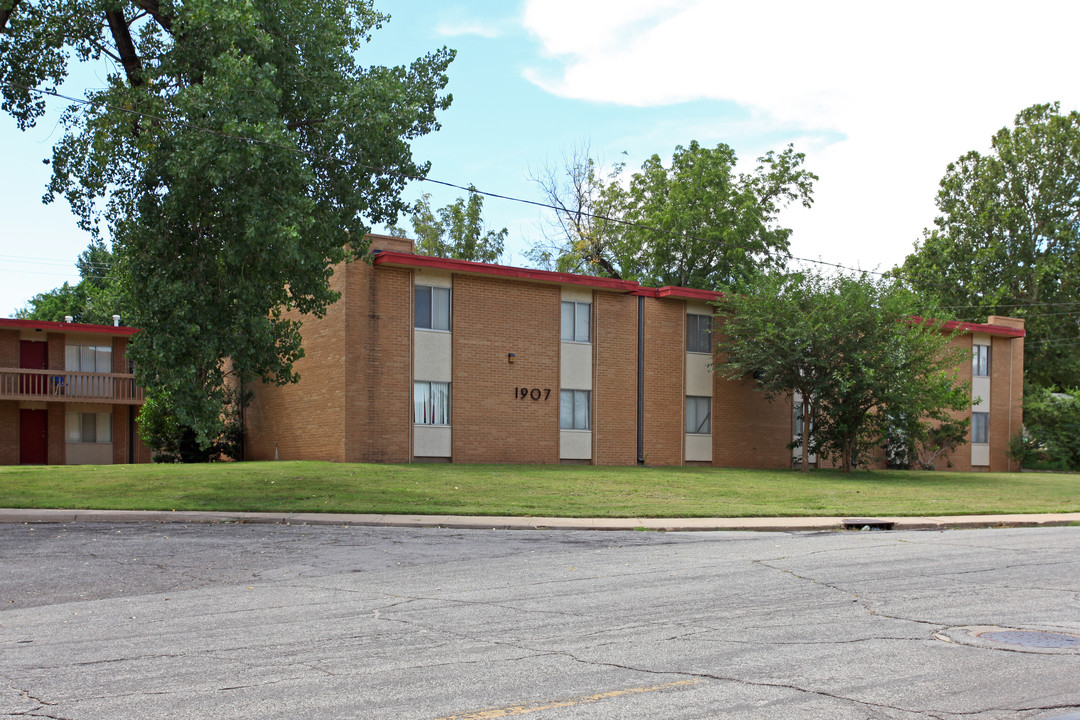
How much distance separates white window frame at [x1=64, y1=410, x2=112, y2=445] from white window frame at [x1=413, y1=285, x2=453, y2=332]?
18.2 meters

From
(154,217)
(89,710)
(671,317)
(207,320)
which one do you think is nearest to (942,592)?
(89,710)

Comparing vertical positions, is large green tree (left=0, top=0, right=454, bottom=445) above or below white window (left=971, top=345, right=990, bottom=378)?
above

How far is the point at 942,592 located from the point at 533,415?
21.5m

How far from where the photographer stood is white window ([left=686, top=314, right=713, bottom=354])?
112 feet

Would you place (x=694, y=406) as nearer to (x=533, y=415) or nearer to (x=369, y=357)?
(x=533, y=415)

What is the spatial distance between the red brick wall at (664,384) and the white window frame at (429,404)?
7537 mm

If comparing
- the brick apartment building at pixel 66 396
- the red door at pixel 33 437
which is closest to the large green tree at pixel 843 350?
the brick apartment building at pixel 66 396

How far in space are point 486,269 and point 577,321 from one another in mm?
4040

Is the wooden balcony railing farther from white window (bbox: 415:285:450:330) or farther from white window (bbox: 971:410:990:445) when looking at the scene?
white window (bbox: 971:410:990:445)

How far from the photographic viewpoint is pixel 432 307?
29.0 m

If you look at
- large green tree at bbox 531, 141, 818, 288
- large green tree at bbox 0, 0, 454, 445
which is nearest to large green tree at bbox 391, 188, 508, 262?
large green tree at bbox 531, 141, 818, 288

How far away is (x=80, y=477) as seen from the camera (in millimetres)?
22062

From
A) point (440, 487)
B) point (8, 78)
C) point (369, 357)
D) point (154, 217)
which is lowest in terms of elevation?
point (440, 487)

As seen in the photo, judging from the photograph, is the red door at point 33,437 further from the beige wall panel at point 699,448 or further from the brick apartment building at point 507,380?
the beige wall panel at point 699,448
